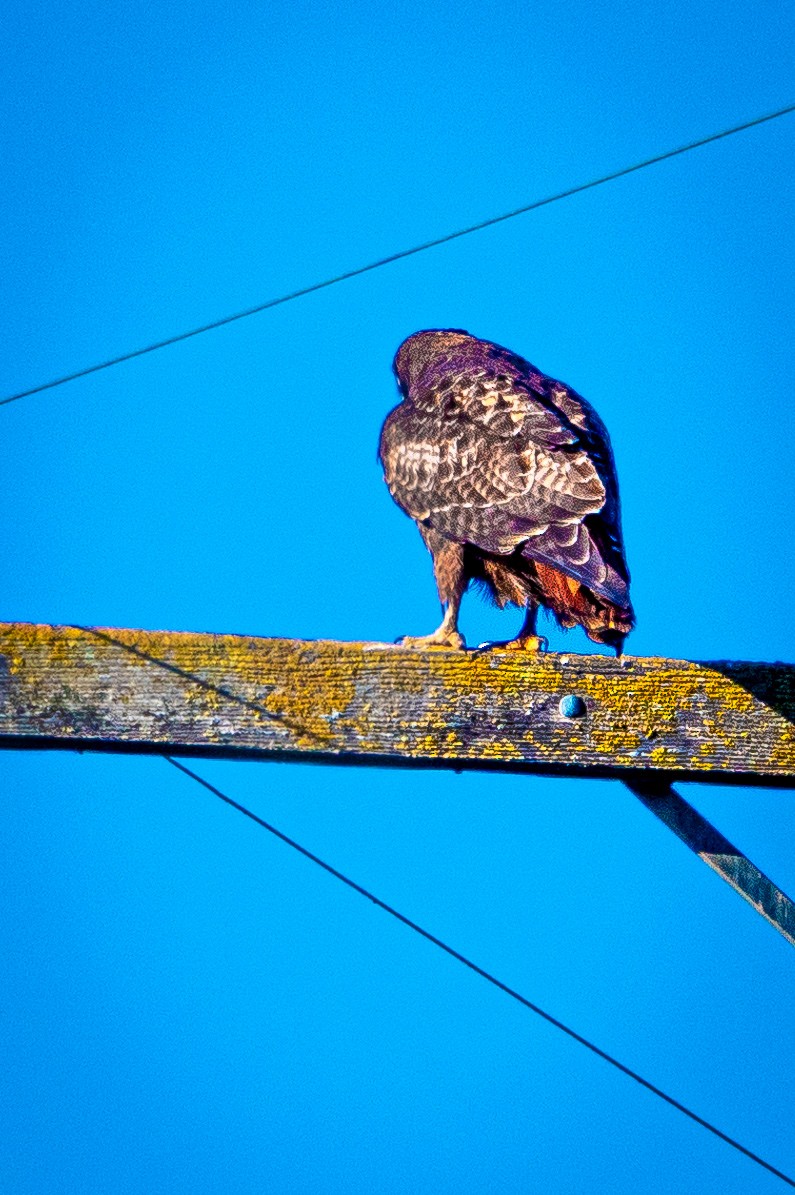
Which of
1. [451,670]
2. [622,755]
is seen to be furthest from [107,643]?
[622,755]

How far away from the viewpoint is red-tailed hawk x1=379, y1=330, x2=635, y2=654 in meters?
3.95

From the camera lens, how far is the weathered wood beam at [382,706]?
247 cm

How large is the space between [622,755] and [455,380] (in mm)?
2617

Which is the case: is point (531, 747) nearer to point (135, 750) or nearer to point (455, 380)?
point (135, 750)

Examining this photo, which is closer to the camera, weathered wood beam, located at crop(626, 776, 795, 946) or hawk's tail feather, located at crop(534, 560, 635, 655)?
weathered wood beam, located at crop(626, 776, 795, 946)

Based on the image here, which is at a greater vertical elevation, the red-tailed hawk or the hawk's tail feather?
the red-tailed hawk

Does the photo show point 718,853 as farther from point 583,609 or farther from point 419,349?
point 419,349

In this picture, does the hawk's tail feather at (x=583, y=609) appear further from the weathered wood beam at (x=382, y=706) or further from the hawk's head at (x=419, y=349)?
the hawk's head at (x=419, y=349)

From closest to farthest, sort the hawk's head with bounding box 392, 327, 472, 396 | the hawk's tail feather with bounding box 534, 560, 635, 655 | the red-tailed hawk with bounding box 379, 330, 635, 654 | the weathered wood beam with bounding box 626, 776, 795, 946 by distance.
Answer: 1. the weathered wood beam with bounding box 626, 776, 795, 946
2. the hawk's tail feather with bounding box 534, 560, 635, 655
3. the red-tailed hawk with bounding box 379, 330, 635, 654
4. the hawk's head with bounding box 392, 327, 472, 396

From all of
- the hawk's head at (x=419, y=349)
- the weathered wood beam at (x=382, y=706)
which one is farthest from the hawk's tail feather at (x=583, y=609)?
the hawk's head at (x=419, y=349)

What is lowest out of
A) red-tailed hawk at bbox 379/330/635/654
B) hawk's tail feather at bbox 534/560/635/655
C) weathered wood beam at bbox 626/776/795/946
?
weathered wood beam at bbox 626/776/795/946

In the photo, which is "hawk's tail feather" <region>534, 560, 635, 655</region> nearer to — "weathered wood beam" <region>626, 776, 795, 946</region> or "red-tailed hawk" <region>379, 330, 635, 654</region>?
"red-tailed hawk" <region>379, 330, 635, 654</region>

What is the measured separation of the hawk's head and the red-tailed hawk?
38cm

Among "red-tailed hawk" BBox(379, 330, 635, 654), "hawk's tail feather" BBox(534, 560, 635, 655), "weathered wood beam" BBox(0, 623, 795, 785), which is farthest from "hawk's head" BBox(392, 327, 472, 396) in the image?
"weathered wood beam" BBox(0, 623, 795, 785)
